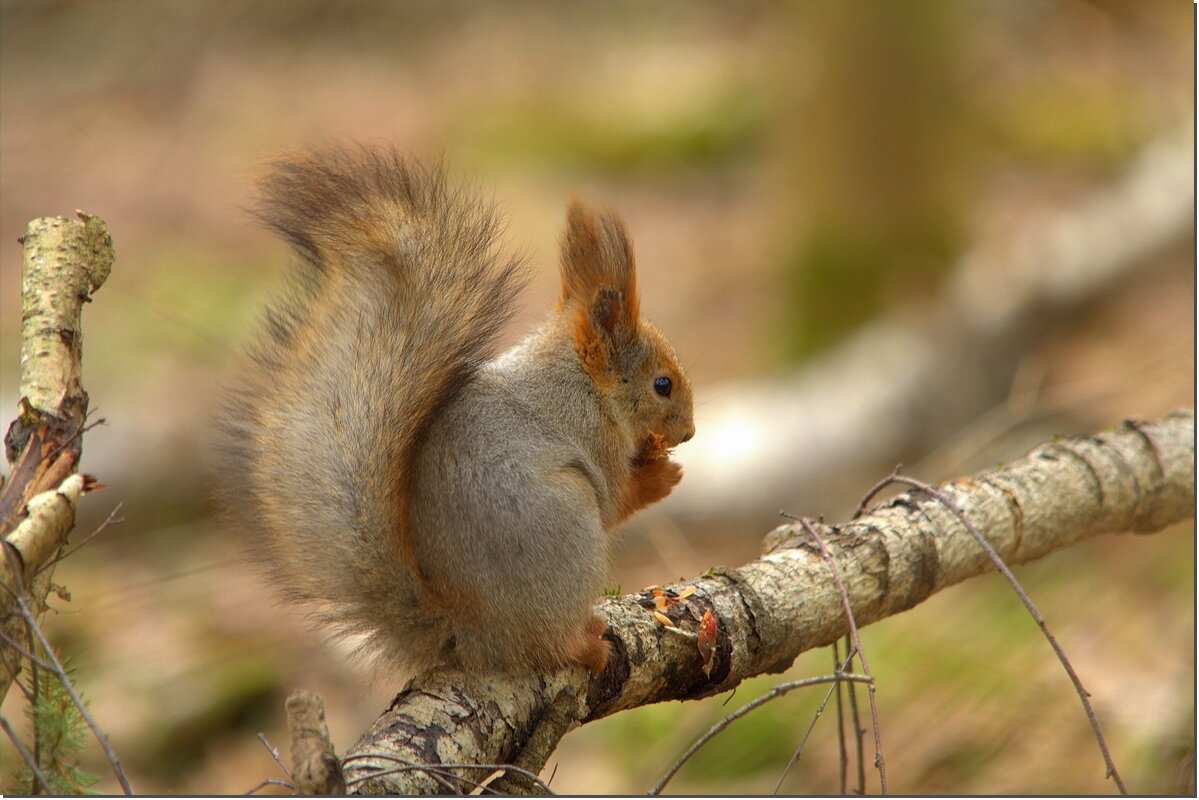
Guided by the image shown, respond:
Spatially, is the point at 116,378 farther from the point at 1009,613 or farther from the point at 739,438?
the point at 1009,613

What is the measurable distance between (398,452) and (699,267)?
3986 millimetres

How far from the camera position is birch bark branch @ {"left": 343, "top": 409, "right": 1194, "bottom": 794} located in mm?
1287

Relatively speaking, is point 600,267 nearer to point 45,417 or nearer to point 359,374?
point 359,374

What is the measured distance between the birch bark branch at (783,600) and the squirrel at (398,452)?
0.05m

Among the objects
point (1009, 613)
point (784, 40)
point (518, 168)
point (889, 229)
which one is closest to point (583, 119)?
point (518, 168)

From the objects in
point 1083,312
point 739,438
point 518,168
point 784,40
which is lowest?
point 739,438

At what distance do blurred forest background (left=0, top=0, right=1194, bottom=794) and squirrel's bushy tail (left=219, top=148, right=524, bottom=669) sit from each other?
0.44ft

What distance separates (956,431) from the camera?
3.81 meters

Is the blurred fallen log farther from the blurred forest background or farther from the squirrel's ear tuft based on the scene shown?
the squirrel's ear tuft

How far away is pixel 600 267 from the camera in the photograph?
1.66 m

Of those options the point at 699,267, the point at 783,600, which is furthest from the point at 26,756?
the point at 699,267

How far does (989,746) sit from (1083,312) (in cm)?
199

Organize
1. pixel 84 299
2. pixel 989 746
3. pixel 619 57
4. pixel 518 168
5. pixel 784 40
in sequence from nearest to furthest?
pixel 84 299
pixel 989 746
pixel 784 40
pixel 518 168
pixel 619 57

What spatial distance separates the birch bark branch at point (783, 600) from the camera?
1287 millimetres
